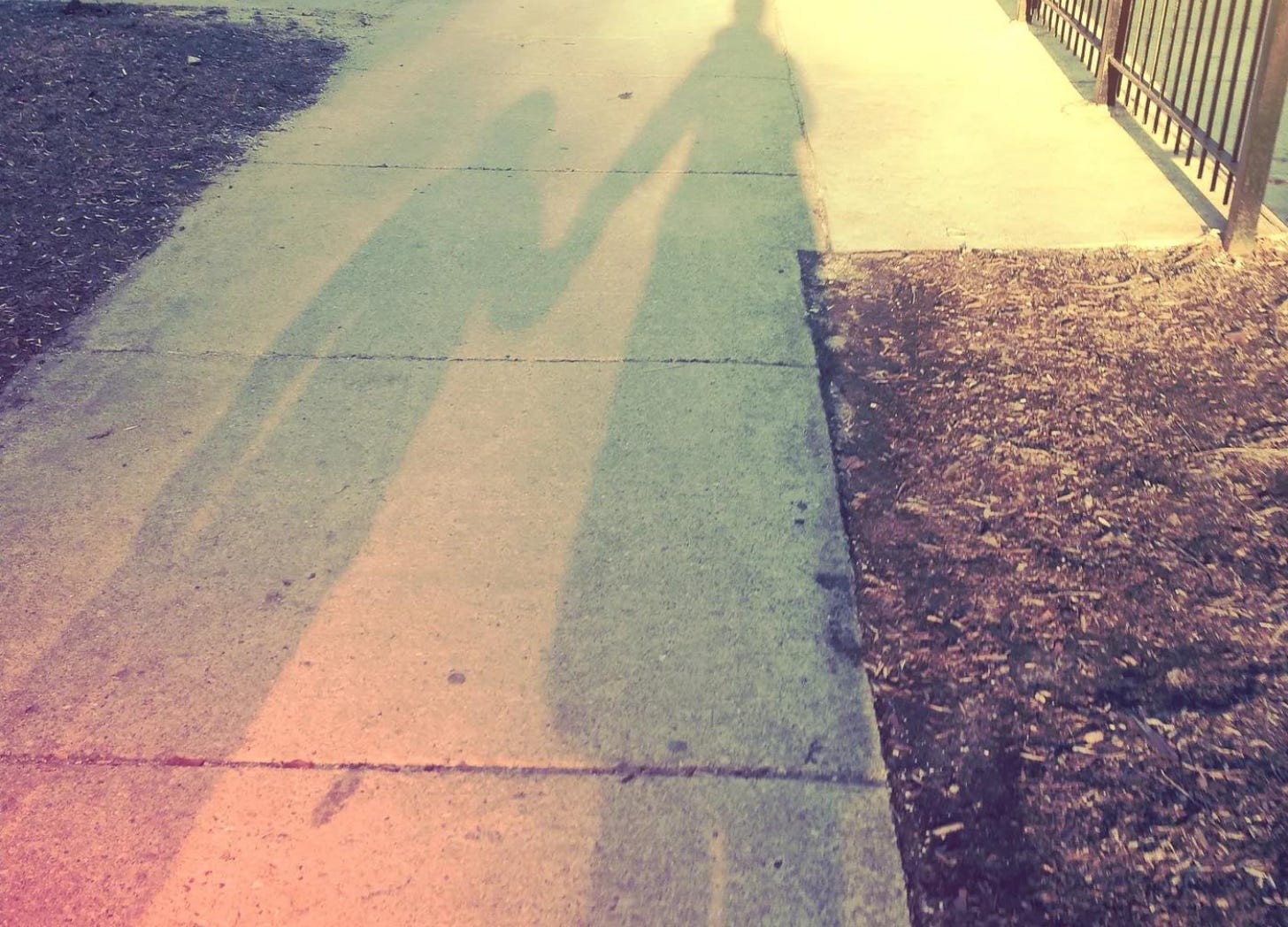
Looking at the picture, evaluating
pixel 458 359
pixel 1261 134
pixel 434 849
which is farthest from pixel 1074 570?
pixel 1261 134

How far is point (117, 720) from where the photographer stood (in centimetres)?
292

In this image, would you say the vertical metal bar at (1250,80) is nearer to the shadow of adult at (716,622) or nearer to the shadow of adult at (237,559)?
the shadow of adult at (716,622)

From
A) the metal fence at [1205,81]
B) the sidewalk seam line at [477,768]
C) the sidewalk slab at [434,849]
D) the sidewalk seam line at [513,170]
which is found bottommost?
the sidewalk slab at [434,849]

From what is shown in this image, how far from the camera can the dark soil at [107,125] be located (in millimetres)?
5234

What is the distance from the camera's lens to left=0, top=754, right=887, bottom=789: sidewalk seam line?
2.72m

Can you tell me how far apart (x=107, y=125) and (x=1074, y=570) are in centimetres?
607

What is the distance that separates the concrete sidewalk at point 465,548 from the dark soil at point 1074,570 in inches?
7.6

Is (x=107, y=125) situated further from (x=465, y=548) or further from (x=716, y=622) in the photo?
(x=716, y=622)

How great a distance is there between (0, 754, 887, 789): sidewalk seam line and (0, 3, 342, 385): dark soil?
89.9 inches

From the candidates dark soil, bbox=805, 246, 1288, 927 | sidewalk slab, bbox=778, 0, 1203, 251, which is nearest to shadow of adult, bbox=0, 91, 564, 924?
dark soil, bbox=805, 246, 1288, 927

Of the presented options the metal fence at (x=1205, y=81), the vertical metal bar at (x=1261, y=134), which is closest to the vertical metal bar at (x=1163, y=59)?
the metal fence at (x=1205, y=81)

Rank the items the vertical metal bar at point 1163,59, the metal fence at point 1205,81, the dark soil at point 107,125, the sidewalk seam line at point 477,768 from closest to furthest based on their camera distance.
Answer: the sidewalk seam line at point 477,768 → the metal fence at point 1205,81 → the dark soil at point 107,125 → the vertical metal bar at point 1163,59

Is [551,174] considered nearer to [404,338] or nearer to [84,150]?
[404,338]

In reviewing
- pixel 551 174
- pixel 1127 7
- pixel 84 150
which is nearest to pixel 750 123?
pixel 551 174
